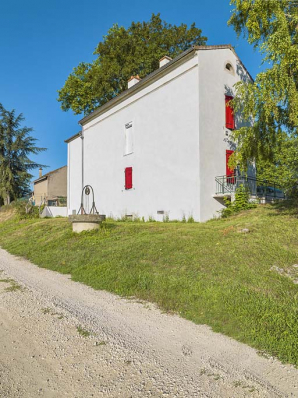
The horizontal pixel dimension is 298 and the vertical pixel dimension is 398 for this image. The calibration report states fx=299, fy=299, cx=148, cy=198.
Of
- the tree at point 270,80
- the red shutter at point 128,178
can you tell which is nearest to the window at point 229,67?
the tree at point 270,80

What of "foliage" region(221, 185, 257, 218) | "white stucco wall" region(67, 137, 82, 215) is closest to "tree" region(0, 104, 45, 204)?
"white stucco wall" region(67, 137, 82, 215)

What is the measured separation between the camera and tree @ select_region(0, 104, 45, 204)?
3256 centimetres

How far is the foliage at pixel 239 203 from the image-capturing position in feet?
42.0

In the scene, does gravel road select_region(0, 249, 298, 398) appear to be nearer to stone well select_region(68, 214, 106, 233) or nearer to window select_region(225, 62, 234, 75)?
stone well select_region(68, 214, 106, 233)

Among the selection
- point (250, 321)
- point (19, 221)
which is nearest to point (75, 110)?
point (19, 221)

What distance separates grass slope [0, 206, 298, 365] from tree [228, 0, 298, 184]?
256 centimetres

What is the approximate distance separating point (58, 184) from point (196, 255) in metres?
27.8

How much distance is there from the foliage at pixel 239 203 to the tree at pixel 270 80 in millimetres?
2920

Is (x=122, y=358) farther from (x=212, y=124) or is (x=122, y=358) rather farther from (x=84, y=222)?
(x=212, y=124)

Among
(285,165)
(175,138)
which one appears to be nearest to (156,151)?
(175,138)

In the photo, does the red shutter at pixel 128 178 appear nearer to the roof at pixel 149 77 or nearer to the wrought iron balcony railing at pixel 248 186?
the roof at pixel 149 77

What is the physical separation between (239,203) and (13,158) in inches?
1141

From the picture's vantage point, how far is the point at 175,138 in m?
14.7

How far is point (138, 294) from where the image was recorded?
5.08 meters
